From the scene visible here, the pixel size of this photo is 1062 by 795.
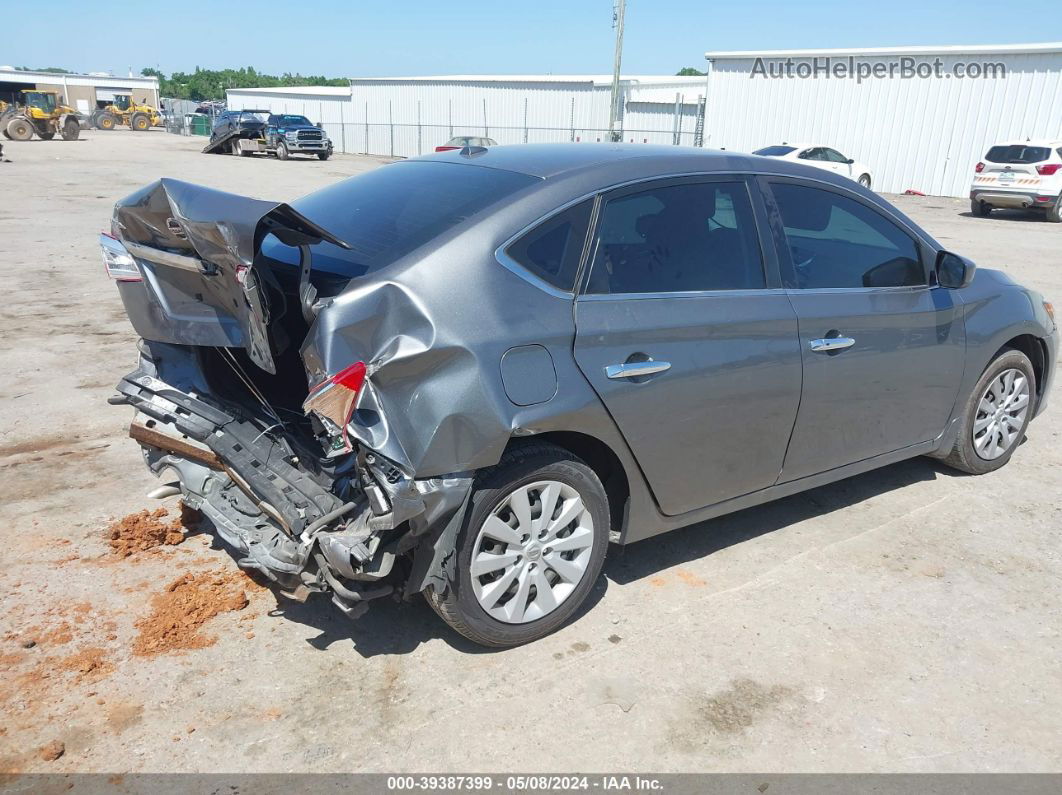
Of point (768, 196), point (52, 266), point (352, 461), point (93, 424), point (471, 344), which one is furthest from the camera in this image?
point (52, 266)

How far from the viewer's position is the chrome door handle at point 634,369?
331 cm

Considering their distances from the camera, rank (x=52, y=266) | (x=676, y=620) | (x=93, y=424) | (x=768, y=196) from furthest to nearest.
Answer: (x=52, y=266) → (x=93, y=424) → (x=768, y=196) → (x=676, y=620)

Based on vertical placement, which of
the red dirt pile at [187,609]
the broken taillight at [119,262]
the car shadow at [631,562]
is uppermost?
the broken taillight at [119,262]

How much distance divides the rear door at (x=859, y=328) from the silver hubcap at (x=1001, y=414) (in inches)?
20.9

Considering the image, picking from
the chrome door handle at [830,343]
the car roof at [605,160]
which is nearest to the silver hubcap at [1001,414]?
the chrome door handle at [830,343]

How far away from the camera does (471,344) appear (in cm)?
301

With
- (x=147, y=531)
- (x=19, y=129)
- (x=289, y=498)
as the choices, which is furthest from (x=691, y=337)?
(x=19, y=129)

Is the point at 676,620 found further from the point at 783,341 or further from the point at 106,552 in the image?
the point at 106,552

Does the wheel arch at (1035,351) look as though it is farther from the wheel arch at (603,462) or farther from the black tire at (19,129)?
the black tire at (19,129)

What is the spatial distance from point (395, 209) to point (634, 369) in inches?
48.1

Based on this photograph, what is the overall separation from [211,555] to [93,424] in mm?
2120

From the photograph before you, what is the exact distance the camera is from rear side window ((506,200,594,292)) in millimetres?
3252

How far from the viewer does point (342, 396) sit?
2.91 metres

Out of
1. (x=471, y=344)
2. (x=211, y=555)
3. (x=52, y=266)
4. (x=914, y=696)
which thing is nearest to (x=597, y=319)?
(x=471, y=344)
